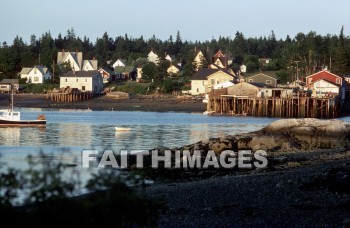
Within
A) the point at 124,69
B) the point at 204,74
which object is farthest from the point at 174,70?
the point at 204,74

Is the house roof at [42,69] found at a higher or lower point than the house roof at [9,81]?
higher

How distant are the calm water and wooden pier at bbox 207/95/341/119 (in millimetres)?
3236

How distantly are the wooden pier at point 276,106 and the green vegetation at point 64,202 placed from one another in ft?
207

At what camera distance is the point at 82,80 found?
338 feet

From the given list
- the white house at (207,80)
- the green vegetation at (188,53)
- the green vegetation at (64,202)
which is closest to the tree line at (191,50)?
the green vegetation at (188,53)

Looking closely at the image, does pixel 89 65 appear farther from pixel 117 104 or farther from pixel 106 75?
pixel 117 104

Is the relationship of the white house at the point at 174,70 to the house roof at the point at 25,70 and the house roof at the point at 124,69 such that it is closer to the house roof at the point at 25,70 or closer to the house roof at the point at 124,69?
the house roof at the point at 124,69

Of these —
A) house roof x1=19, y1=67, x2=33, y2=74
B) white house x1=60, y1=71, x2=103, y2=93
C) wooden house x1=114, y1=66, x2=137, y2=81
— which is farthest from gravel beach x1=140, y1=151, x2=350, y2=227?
wooden house x1=114, y1=66, x2=137, y2=81

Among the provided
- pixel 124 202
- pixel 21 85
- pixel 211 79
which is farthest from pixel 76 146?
pixel 21 85

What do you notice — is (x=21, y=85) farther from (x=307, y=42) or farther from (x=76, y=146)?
(x=76, y=146)

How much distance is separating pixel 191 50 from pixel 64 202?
424 ft

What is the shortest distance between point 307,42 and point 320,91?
3730 cm

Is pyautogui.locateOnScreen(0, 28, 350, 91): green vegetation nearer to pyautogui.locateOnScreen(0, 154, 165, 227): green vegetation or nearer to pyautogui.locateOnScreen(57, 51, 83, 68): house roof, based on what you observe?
pyautogui.locateOnScreen(57, 51, 83, 68): house roof

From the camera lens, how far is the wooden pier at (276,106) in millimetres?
71500
